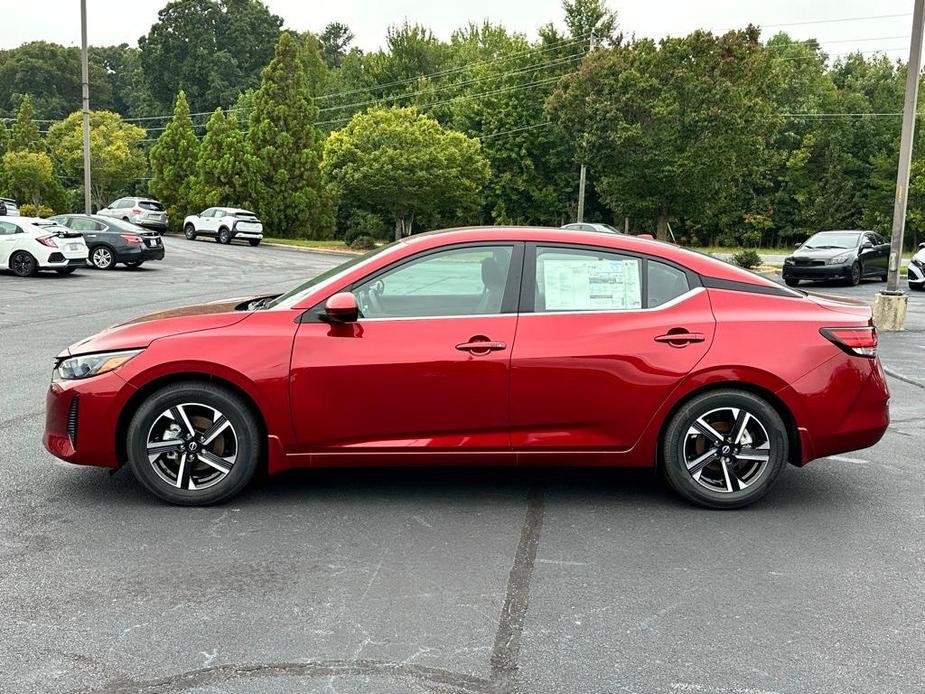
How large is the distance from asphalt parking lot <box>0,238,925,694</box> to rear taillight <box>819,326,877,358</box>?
0.95 metres

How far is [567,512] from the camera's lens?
522 centimetres

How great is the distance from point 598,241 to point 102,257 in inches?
900

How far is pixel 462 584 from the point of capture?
4164 mm

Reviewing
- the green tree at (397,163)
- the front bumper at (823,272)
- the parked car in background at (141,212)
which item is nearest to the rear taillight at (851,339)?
the front bumper at (823,272)

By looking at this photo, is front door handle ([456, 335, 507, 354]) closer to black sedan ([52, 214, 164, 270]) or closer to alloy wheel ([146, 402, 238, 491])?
alloy wheel ([146, 402, 238, 491])

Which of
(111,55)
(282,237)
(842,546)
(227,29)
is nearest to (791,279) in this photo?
(842,546)

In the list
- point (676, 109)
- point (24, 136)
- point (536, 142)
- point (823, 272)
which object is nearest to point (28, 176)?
point (24, 136)

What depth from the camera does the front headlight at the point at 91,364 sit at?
201 inches

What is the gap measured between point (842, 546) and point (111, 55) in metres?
125

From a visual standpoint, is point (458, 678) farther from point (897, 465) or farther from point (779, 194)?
point (779, 194)

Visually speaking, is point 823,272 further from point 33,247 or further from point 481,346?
point 481,346

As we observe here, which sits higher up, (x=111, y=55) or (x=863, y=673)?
(x=111, y=55)

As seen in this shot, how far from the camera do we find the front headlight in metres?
5.11

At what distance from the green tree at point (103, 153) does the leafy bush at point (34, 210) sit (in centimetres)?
423
